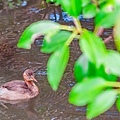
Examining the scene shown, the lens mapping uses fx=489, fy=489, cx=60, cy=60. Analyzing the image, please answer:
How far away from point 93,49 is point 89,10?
0.24m

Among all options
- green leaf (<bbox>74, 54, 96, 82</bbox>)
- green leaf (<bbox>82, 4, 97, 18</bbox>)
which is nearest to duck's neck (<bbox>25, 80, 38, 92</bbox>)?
green leaf (<bbox>82, 4, 97, 18</bbox>)

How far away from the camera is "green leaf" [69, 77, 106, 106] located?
97 centimetres

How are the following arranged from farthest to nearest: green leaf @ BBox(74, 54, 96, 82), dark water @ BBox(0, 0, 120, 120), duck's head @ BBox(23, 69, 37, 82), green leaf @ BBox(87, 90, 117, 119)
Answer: duck's head @ BBox(23, 69, 37, 82)
dark water @ BBox(0, 0, 120, 120)
green leaf @ BBox(74, 54, 96, 82)
green leaf @ BBox(87, 90, 117, 119)

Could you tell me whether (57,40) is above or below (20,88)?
above

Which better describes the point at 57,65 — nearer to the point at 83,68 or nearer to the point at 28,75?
the point at 83,68

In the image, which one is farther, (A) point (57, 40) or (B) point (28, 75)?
(B) point (28, 75)

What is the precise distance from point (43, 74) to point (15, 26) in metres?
2.00

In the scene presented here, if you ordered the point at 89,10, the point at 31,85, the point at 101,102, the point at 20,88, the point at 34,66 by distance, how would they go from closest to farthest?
the point at 101,102
the point at 89,10
the point at 31,85
the point at 20,88
the point at 34,66

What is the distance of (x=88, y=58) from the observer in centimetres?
99

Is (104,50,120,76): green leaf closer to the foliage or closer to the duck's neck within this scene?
the foliage

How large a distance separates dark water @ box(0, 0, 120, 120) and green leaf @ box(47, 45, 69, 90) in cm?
479

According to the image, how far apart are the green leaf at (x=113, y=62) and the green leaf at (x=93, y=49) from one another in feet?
0.04

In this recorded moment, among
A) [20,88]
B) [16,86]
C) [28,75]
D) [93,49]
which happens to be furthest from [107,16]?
[20,88]

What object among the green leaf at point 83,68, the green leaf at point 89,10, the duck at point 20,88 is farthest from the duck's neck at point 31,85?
the green leaf at point 83,68
